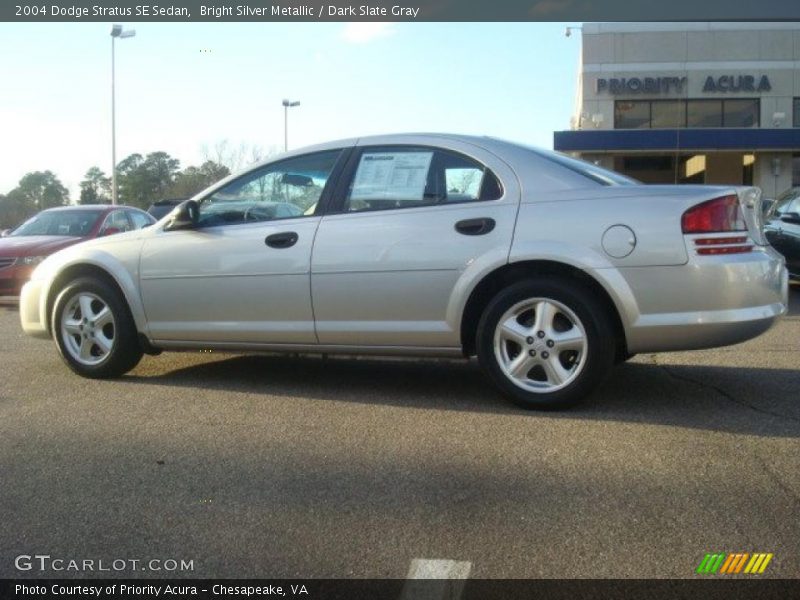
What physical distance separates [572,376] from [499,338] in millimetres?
458

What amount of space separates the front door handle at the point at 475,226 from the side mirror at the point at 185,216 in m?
1.86

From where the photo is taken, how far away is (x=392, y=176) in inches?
202

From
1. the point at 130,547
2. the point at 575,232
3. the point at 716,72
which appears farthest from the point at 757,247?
the point at 716,72

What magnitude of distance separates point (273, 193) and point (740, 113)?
106ft

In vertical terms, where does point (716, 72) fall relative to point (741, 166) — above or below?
above

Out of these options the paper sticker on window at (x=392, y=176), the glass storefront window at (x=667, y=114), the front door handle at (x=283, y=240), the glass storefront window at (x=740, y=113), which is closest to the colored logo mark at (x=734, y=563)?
the paper sticker on window at (x=392, y=176)

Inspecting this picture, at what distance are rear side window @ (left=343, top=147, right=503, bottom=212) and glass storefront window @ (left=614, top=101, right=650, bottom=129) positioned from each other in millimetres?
30422

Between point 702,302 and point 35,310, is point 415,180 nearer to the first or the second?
point 702,302

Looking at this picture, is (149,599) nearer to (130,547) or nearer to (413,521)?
(130,547)

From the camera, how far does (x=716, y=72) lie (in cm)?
3288

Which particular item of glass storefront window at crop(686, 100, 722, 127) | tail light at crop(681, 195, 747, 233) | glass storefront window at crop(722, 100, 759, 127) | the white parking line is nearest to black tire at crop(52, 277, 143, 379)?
the white parking line

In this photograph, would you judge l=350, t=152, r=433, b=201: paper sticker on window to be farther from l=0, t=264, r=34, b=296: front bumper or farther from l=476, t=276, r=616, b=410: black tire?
l=0, t=264, r=34, b=296: front bumper

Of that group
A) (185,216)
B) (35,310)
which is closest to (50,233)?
(35,310)

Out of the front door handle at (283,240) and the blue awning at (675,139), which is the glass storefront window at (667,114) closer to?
the blue awning at (675,139)
